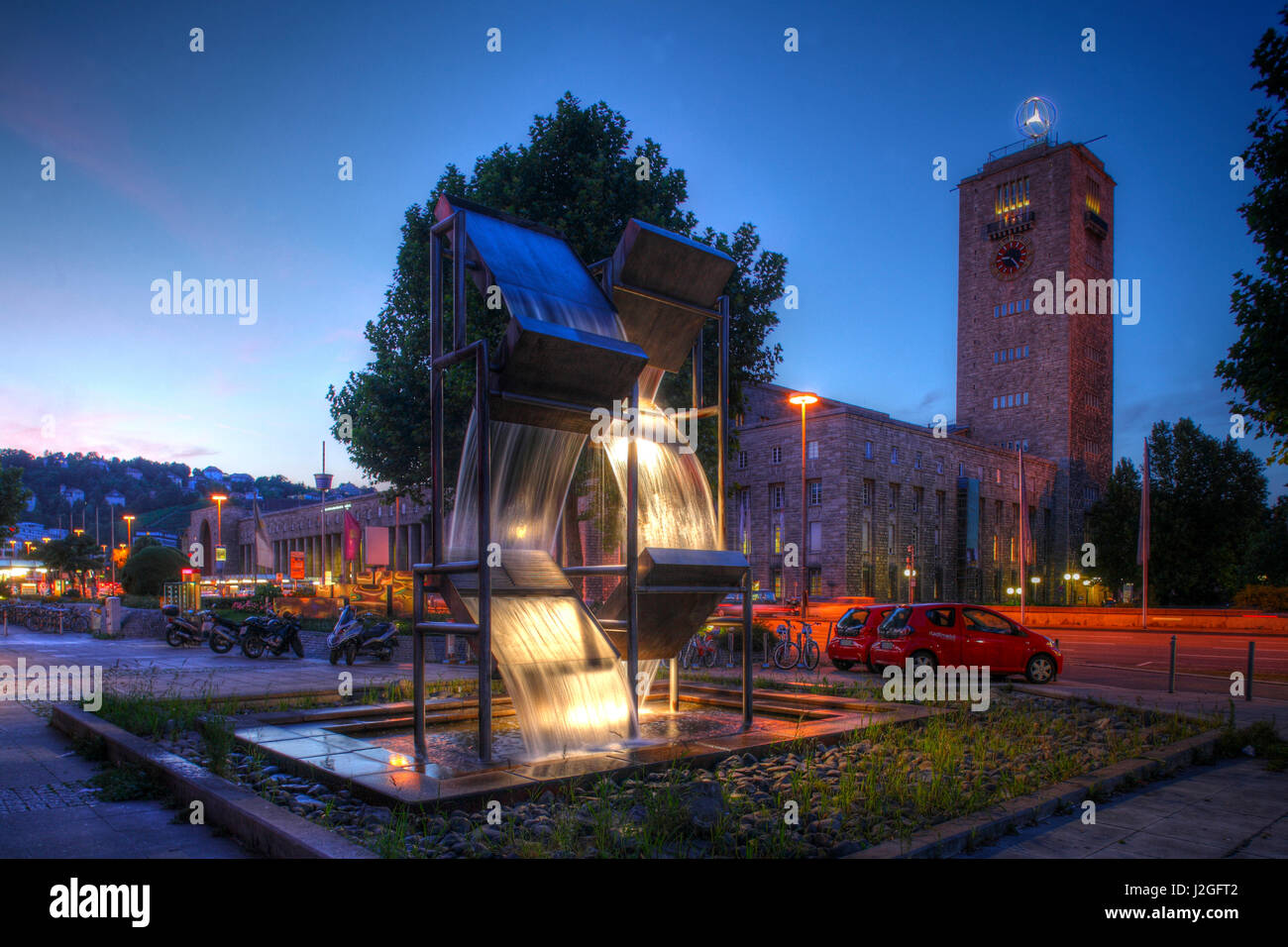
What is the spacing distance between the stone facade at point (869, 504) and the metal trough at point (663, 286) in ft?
139

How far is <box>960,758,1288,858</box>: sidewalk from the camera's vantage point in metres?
5.38

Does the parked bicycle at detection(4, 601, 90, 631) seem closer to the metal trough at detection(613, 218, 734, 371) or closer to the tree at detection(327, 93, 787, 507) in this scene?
the tree at detection(327, 93, 787, 507)

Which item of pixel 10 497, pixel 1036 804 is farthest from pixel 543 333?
pixel 10 497

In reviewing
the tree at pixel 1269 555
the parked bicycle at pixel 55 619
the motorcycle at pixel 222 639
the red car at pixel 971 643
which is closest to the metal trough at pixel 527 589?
the red car at pixel 971 643

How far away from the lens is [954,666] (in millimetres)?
16922

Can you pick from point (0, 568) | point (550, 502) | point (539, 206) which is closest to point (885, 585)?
point (539, 206)

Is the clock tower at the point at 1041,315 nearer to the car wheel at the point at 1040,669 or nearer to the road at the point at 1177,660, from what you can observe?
the road at the point at 1177,660

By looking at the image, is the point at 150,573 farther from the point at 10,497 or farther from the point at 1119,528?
the point at 1119,528

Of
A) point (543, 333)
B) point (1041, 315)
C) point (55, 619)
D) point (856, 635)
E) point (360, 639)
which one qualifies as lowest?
point (55, 619)

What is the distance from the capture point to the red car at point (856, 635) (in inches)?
742

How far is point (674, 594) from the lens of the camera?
9.11 m

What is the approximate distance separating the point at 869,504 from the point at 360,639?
46.4 m

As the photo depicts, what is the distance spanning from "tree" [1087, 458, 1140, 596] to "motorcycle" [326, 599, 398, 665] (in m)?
59.1

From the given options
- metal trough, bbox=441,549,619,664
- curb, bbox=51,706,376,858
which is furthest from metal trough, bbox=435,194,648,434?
curb, bbox=51,706,376,858
